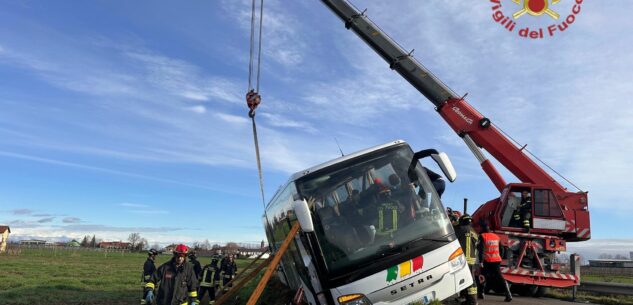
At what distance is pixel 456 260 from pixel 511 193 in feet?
21.2

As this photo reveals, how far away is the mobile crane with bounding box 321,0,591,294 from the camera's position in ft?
36.1

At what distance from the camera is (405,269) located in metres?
5.97

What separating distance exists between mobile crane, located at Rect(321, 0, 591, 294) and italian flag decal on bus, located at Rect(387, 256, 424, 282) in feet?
18.2

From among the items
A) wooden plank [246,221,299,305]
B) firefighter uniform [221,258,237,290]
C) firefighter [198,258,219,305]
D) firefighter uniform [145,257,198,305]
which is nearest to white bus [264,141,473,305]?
wooden plank [246,221,299,305]

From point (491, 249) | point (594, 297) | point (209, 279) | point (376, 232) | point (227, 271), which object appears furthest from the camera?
point (227, 271)

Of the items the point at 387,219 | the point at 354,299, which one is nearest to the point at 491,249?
the point at 387,219

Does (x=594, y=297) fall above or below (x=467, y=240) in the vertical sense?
below

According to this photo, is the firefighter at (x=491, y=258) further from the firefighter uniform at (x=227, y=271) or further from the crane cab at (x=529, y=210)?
the firefighter uniform at (x=227, y=271)

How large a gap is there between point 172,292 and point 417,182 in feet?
14.4

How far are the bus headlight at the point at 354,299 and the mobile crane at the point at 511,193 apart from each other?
6.04 metres

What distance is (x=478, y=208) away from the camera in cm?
1380

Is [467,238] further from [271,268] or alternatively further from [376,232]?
[271,268]

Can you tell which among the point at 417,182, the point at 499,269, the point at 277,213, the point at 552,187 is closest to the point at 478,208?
the point at 552,187

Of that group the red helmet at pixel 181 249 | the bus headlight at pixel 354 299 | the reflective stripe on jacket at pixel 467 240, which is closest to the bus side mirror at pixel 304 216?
the bus headlight at pixel 354 299
